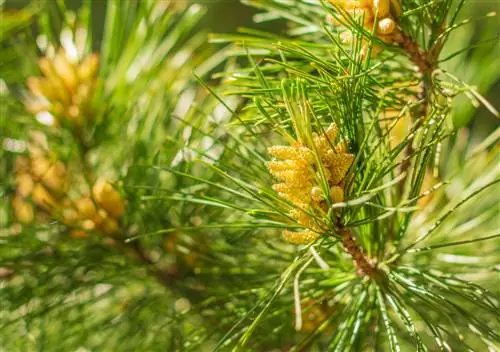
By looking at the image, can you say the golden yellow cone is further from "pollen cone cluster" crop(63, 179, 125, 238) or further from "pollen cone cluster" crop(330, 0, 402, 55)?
"pollen cone cluster" crop(330, 0, 402, 55)

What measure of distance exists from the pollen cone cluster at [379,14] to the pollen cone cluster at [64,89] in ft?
0.94

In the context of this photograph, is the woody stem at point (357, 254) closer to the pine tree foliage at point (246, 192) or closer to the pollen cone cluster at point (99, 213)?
the pine tree foliage at point (246, 192)

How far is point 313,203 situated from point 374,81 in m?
0.10

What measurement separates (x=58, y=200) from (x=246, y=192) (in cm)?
23

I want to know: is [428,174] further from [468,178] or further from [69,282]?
[69,282]

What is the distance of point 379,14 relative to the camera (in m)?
0.44

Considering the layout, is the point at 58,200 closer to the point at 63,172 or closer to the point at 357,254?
the point at 63,172

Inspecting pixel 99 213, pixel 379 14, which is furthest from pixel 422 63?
pixel 99 213

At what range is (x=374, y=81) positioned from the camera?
1.47ft

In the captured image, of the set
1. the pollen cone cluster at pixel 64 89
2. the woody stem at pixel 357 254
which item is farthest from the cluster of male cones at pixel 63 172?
the woody stem at pixel 357 254

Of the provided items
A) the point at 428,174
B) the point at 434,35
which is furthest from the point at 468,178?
the point at 434,35

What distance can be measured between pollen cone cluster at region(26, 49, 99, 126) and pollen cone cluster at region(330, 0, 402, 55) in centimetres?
29

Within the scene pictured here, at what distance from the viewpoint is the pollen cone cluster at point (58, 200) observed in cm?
61

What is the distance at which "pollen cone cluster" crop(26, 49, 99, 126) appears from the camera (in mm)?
A: 652
